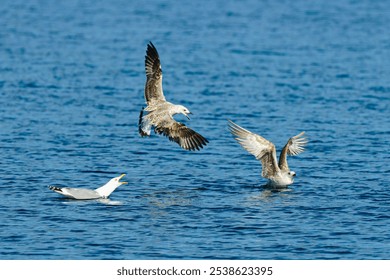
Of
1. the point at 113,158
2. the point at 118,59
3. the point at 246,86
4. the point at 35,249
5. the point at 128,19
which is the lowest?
the point at 35,249

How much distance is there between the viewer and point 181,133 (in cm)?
2377

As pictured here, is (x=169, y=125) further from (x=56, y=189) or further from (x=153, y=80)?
(x=56, y=189)

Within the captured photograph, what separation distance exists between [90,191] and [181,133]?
10.5 ft

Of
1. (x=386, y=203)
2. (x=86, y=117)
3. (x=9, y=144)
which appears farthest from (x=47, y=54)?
(x=386, y=203)

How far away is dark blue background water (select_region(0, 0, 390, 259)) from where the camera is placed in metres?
19.0

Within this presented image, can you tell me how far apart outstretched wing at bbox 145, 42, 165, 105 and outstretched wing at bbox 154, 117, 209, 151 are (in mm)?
891

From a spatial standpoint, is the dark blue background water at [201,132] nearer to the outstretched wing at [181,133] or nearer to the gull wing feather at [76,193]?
the gull wing feather at [76,193]

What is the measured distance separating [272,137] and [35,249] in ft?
39.5

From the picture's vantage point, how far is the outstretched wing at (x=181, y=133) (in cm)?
2369

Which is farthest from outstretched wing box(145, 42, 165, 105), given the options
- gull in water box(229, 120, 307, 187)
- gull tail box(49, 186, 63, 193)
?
gull tail box(49, 186, 63, 193)

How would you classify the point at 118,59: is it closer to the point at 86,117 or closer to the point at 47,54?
the point at 47,54

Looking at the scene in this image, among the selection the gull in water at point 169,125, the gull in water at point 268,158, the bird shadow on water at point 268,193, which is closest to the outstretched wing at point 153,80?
the gull in water at point 169,125

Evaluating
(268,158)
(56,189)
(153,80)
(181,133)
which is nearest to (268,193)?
(268,158)

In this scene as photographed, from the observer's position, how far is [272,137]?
2880 centimetres
